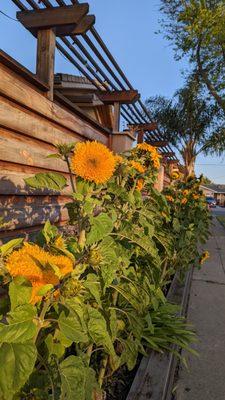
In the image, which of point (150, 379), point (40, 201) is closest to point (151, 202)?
point (40, 201)

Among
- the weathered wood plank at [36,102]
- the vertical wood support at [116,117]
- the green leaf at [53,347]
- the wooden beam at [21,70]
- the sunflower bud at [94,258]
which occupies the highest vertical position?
the vertical wood support at [116,117]

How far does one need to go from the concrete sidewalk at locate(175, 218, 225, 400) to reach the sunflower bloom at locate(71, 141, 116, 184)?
165cm

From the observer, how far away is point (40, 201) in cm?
342

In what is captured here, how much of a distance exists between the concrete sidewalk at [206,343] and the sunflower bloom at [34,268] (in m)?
1.76

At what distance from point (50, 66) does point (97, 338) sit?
8.48ft

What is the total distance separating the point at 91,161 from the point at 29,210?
1.71 m

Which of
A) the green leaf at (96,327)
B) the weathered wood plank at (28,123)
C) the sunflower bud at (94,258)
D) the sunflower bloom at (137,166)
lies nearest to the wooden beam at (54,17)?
the weathered wood plank at (28,123)

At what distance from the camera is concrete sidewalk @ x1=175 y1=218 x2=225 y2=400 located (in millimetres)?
2539

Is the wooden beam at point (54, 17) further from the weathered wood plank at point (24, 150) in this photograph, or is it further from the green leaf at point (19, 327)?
the green leaf at point (19, 327)

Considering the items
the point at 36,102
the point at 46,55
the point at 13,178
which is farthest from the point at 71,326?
the point at 46,55

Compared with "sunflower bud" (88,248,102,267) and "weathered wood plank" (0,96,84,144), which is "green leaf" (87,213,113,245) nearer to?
"sunflower bud" (88,248,102,267)

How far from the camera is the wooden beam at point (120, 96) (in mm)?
5242

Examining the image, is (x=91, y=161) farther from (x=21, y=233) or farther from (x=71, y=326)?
(x=21, y=233)

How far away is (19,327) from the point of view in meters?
0.95
